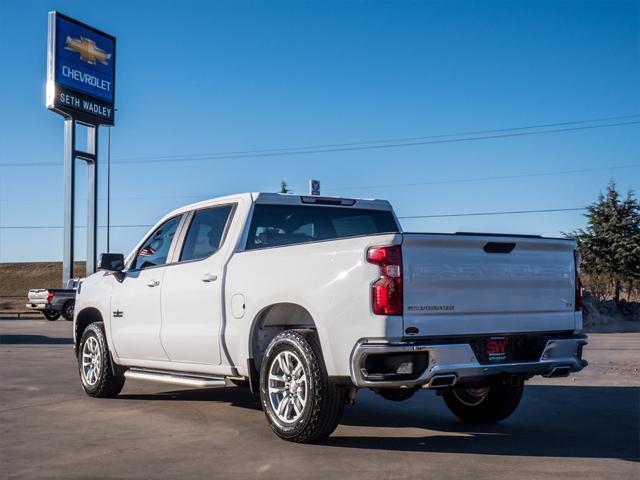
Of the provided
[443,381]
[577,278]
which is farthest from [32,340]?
[443,381]

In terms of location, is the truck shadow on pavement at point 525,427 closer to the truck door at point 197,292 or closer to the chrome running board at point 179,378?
the chrome running board at point 179,378

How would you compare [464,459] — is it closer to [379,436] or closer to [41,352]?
[379,436]

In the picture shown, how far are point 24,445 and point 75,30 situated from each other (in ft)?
125

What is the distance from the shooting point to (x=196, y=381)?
24.8 ft

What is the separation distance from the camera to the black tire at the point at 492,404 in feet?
24.7

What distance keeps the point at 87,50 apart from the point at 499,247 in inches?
1549

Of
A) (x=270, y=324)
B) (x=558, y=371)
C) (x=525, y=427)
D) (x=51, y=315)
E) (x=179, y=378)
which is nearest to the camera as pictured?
(x=558, y=371)

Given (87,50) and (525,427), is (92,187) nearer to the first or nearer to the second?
(87,50)

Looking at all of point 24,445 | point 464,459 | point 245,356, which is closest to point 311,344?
point 245,356

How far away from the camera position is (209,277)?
7512 mm

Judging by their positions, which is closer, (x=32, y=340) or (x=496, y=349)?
(x=496, y=349)

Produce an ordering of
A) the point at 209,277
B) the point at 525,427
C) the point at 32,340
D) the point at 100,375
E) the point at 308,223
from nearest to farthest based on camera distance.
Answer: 1. the point at 525,427
2. the point at 209,277
3. the point at 308,223
4. the point at 100,375
5. the point at 32,340

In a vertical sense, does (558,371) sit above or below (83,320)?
below

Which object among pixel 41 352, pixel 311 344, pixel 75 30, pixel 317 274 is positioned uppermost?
pixel 75 30
